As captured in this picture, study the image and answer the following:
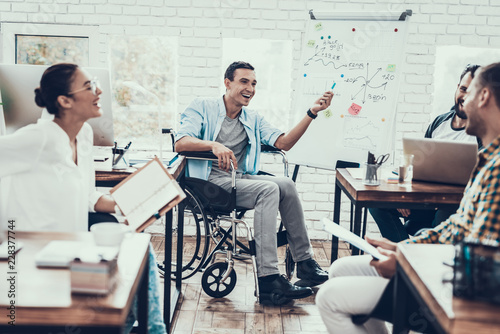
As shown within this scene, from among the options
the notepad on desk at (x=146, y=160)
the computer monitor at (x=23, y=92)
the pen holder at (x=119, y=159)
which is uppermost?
the computer monitor at (x=23, y=92)

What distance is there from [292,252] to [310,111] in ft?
2.63

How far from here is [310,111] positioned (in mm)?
2932

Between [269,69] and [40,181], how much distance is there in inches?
93.3

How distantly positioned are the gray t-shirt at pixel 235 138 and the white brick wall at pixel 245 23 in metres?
0.76

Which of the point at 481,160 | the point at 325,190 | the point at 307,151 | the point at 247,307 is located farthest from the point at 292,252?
the point at 481,160

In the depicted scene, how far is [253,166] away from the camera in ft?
9.73

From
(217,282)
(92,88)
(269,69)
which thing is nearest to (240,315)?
(217,282)

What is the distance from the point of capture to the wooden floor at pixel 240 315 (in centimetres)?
234

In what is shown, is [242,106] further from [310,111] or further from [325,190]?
[325,190]

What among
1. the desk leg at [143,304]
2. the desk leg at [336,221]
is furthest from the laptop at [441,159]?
the desk leg at [143,304]

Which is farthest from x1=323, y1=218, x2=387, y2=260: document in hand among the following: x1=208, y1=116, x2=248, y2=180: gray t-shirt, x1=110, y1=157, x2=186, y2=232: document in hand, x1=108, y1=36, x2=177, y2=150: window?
x1=108, y1=36, x2=177, y2=150: window

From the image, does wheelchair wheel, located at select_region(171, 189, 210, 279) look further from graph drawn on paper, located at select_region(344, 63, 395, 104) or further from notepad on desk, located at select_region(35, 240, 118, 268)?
notepad on desk, located at select_region(35, 240, 118, 268)

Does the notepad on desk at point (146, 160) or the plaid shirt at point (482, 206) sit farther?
the notepad on desk at point (146, 160)

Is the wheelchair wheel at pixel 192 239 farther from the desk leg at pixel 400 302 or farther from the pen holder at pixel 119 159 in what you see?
the desk leg at pixel 400 302
